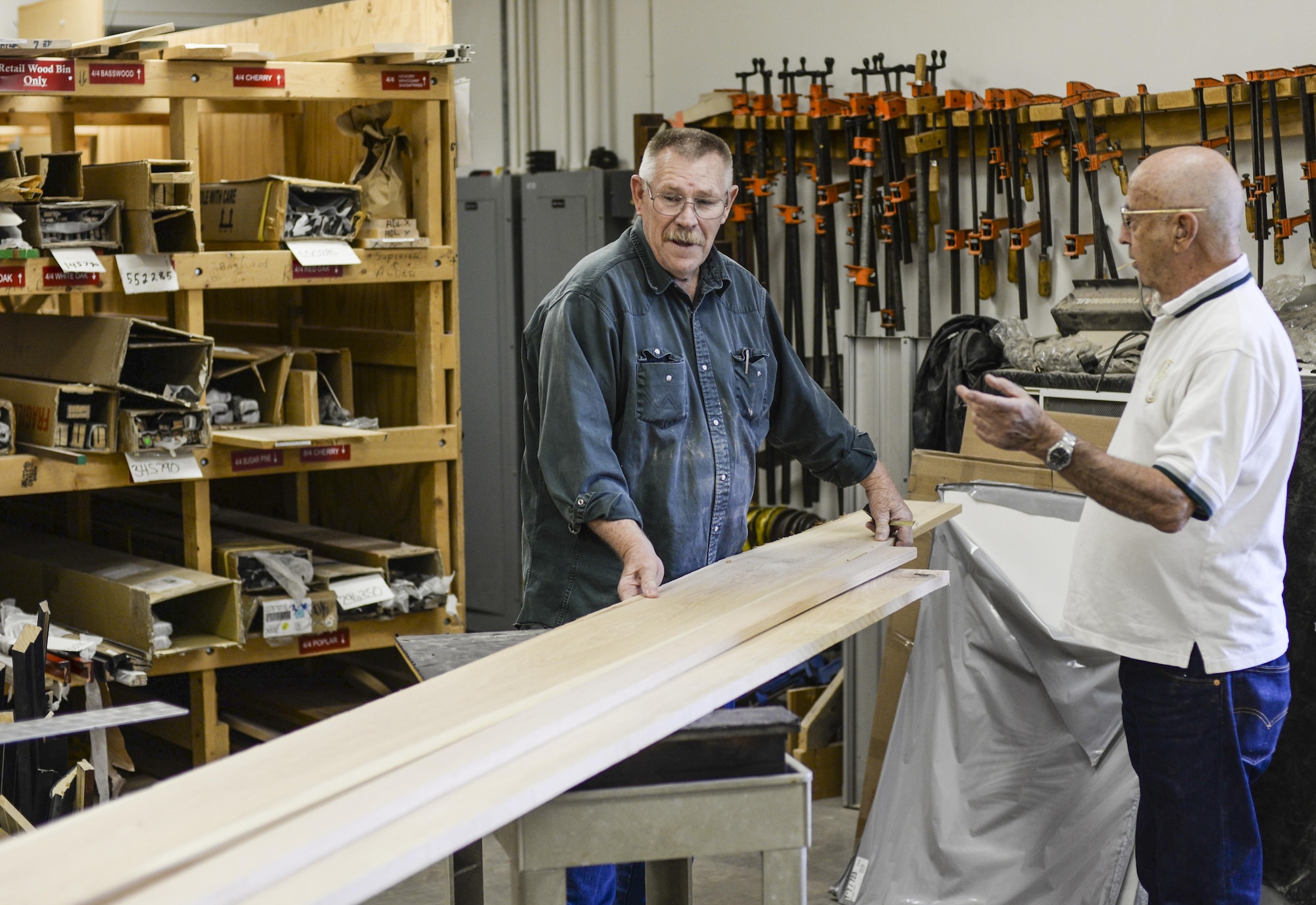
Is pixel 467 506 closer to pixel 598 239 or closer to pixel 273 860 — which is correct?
pixel 598 239

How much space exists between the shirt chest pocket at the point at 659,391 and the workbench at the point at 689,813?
34.1 inches

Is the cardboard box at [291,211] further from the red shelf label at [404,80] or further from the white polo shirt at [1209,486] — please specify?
the white polo shirt at [1209,486]

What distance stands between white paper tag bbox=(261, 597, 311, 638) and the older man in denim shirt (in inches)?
51.8

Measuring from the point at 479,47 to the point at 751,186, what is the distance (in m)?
2.34

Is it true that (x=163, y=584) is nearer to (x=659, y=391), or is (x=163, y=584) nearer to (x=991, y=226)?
(x=659, y=391)

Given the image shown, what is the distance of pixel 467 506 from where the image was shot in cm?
643

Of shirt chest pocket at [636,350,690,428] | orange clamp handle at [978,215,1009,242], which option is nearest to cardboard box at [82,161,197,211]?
shirt chest pocket at [636,350,690,428]

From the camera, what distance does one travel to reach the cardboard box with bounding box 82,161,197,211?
359 centimetres

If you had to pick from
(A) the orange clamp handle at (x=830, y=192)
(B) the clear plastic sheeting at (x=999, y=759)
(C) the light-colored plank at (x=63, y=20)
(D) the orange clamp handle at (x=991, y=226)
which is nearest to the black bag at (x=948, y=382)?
(D) the orange clamp handle at (x=991, y=226)

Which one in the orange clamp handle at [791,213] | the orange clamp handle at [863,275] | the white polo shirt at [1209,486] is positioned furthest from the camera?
the orange clamp handle at [791,213]

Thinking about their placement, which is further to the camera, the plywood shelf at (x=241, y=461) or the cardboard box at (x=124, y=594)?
the cardboard box at (x=124, y=594)

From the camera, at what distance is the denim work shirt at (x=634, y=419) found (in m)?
2.49

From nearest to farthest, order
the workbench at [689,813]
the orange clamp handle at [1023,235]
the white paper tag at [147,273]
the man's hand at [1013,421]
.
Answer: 1. the workbench at [689,813]
2. the man's hand at [1013,421]
3. the white paper tag at [147,273]
4. the orange clamp handle at [1023,235]

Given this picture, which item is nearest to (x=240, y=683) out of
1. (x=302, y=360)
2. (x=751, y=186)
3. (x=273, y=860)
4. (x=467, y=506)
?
(x=302, y=360)
